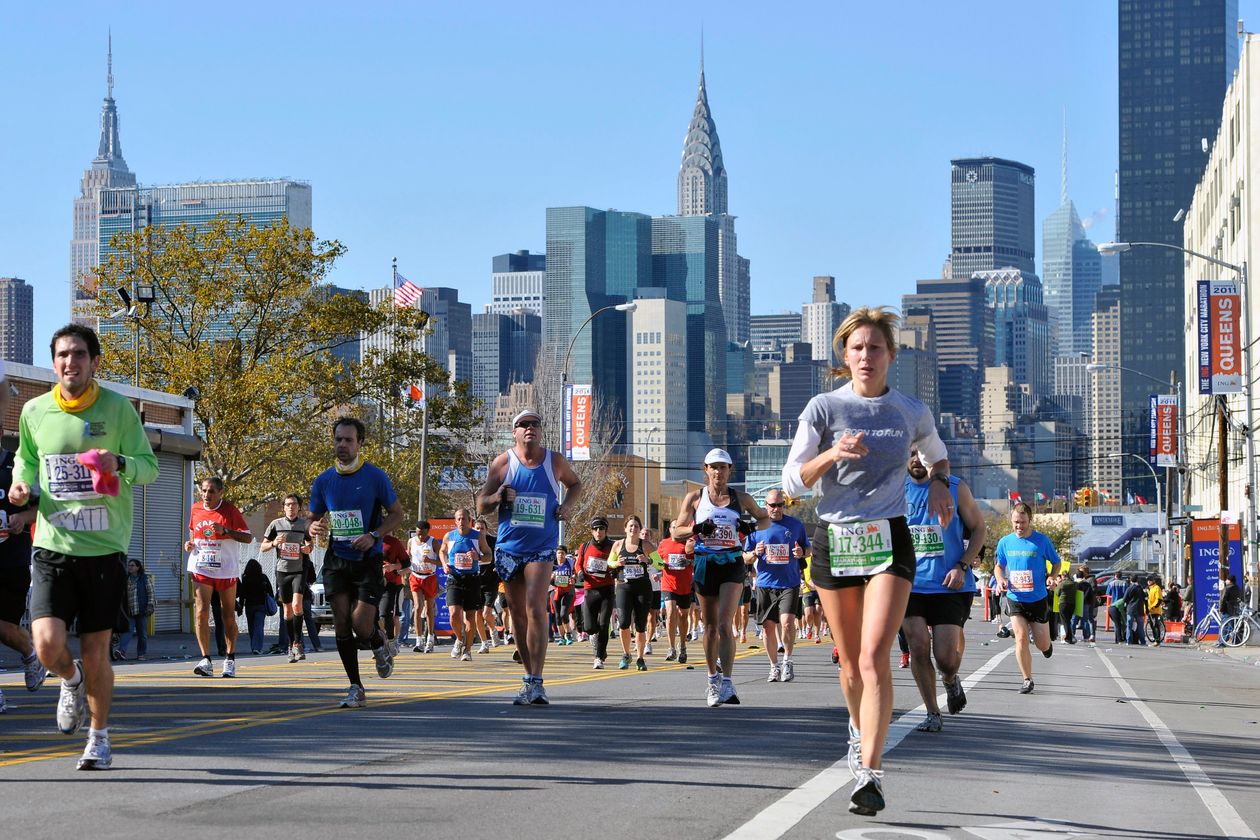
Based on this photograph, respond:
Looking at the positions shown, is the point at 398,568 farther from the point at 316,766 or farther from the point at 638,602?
the point at 316,766

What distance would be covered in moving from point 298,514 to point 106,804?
13.8m

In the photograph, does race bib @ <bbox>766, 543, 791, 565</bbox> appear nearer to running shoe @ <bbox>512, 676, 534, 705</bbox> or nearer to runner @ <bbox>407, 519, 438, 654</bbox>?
running shoe @ <bbox>512, 676, 534, 705</bbox>

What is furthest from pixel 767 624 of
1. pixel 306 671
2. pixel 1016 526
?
pixel 306 671

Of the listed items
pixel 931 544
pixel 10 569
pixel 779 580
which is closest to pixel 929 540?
pixel 931 544

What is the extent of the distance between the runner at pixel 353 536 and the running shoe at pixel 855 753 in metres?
5.44

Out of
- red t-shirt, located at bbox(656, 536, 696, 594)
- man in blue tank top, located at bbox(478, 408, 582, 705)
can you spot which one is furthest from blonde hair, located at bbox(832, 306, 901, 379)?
red t-shirt, located at bbox(656, 536, 696, 594)

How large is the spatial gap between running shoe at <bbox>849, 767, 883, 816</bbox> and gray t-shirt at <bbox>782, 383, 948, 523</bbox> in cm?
107

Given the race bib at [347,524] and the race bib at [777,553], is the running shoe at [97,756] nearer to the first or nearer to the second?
the race bib at [347,524]

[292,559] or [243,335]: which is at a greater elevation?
[243,335]

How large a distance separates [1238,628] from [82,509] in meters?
31.9

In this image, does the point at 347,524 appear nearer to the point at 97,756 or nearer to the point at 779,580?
the point at 97,756

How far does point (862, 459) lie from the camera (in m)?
7.73

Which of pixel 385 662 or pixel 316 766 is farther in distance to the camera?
pixel 385 662

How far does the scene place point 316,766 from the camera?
8617mm
